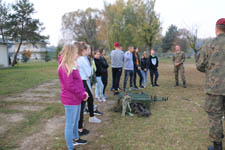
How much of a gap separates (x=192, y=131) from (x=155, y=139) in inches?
38.3

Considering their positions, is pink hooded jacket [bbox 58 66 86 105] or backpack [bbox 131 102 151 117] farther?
backpack [bbox 131 102 151 117]

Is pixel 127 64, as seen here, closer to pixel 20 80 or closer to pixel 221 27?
pixel 221 27

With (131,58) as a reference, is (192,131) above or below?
below

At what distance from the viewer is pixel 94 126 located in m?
4.24

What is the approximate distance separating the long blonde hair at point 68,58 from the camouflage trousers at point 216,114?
2386mm

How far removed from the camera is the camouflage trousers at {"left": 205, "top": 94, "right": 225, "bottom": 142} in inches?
112

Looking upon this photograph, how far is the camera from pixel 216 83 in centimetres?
285

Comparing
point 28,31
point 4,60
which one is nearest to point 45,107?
point 4,60

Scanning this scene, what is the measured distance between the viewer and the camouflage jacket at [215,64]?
9.26 ft

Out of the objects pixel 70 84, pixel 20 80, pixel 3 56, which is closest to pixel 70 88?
pixel 70 84

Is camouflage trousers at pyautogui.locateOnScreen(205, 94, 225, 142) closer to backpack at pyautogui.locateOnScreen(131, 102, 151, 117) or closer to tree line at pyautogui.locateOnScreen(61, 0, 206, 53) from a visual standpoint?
backpack at pyautogui.locateOnScreen(131, 102, 151, 117)

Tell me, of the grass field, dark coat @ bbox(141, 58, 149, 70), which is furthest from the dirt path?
dark coat @ bbox(141, 58, 149, 70)

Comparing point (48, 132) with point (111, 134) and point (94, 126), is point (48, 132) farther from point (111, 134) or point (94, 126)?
point (111, 134)

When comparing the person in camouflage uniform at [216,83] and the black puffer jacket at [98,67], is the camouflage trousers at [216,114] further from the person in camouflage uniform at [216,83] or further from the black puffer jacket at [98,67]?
the black puffer jacket at [98,67]
